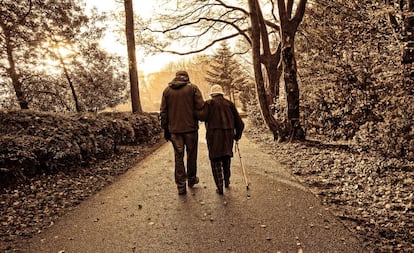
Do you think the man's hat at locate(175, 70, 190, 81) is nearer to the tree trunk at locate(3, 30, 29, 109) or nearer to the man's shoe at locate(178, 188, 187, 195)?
the man's shoe at locate(178, 188, 187, 195)

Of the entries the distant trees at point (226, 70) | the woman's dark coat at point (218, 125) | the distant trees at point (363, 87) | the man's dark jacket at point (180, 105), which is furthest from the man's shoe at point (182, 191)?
the distant trees at point (226, 70)

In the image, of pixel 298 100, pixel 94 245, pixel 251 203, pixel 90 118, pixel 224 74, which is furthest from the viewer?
pixel 224 74

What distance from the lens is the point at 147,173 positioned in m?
7.99

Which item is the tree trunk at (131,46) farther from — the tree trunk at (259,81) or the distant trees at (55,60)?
the tree trunk at (259,81)

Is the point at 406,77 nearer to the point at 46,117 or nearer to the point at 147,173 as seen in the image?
the point at 147,173

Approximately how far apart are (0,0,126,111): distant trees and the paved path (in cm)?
702

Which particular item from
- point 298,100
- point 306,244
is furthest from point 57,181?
point 298,100

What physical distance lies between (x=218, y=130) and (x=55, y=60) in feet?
41.2

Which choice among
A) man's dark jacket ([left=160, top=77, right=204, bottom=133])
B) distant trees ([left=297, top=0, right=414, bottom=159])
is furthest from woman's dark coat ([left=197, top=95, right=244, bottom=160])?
distant trees ([left=297, top=0, right=414, bottom=159])

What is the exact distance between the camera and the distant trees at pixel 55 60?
34.3 ft

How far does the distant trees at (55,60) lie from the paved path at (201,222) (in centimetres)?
702

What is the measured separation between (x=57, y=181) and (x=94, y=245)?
3245 mm

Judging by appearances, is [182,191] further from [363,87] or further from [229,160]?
[363,87]

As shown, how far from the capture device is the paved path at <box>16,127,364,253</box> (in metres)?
3.86
